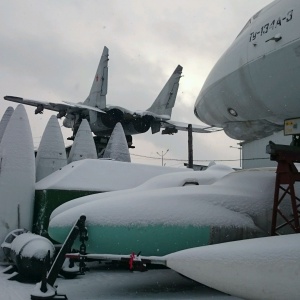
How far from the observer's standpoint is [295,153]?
823cm

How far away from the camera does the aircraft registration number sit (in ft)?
23.7

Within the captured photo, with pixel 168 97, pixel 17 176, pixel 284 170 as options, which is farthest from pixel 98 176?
pixel 168 97

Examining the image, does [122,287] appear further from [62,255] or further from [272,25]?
[272,25]

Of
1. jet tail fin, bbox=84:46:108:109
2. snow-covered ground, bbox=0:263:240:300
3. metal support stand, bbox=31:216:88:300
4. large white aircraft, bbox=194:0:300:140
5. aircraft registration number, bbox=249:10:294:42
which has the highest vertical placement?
jet tail fin, bbox=84:46:108:109

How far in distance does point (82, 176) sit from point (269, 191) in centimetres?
757

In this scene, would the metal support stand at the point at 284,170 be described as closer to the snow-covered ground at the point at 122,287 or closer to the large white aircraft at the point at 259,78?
the large white aircraft at the point at 259,78

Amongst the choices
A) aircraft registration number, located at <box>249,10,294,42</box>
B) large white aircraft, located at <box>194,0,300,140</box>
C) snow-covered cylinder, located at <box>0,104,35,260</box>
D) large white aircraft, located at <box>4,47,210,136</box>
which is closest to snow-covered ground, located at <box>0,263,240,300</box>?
snow-covered cylinder, located at <box>0,104,35,260</box>

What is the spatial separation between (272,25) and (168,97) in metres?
31.3

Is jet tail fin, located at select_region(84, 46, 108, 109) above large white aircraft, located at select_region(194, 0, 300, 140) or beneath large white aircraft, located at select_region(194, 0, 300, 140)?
above

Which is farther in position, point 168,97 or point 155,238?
point 168,97

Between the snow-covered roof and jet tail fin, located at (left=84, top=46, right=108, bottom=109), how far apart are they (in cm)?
1976

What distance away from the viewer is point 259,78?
7.53 meters

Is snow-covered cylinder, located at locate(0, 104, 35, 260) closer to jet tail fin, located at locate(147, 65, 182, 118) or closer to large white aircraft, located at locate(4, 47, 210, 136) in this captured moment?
large white aircraft, located at locate(4, 47, 210, 136)

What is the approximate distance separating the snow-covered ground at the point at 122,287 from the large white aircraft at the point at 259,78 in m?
3.33
